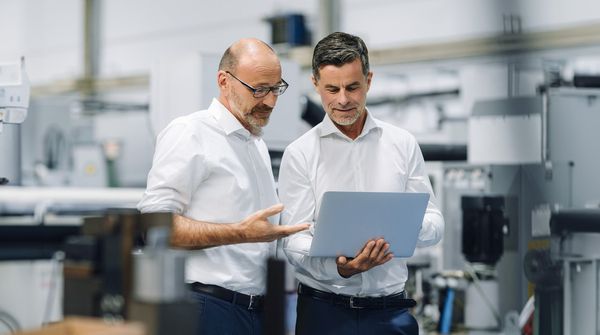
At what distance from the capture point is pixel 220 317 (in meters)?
2.09

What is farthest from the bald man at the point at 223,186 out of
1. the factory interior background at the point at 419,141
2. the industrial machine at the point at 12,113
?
the industrial machine at the point at 12,113

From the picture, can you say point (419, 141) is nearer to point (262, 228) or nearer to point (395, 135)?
point (395, 135)

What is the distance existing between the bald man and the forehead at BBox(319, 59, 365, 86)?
11cm

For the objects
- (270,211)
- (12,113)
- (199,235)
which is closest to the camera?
(270,211)

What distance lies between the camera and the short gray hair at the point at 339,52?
214 cm

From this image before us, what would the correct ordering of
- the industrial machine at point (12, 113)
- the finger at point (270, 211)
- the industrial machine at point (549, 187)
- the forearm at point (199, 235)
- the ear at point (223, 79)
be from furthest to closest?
the industrial machine at point (549, 187)
the industrial machine at point (12, 113)
the ear at point (223, 79)
the forearm at point (199, 235)
the finger at point (270, 211)

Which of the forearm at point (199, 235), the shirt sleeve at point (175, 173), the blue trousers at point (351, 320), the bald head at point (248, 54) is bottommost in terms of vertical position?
the blue trousers at point (351, 320)

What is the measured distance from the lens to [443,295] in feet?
16.1

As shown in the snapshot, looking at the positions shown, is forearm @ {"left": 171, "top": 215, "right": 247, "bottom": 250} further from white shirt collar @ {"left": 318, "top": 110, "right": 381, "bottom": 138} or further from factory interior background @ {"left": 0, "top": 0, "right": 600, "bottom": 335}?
white shirt collar @ {"left": 318, "top": 110, "right": 381, "bottom": 138}

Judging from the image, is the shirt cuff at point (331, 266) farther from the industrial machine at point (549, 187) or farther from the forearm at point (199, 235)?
the industrial machine at point (549, 187)

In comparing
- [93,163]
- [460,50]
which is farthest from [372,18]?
[93,163]

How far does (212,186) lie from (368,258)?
42cm

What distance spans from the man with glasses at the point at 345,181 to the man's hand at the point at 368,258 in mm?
32

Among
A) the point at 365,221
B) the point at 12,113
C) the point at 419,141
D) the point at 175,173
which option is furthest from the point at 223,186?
the point at 419,141
